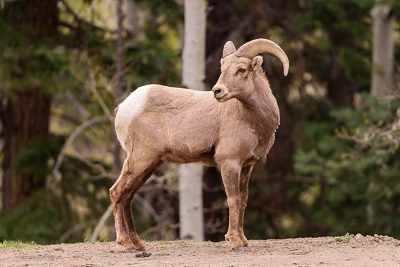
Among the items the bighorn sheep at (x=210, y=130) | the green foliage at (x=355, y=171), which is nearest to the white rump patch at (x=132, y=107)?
the bighorn sheep at (x=210, y=130)

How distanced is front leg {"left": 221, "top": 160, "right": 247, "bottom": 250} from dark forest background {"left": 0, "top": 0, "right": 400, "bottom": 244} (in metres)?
4.88

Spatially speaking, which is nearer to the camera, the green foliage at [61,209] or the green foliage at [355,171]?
the green foliage at [61,209]

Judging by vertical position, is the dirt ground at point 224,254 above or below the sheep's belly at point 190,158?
below

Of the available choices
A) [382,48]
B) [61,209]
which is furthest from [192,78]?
[382,48]

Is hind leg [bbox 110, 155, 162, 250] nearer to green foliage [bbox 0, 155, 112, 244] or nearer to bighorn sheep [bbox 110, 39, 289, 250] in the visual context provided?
bighorn sheep [bbox 110, 39, 289, 250]

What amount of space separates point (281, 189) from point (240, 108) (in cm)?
1326

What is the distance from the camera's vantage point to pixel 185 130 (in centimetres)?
935

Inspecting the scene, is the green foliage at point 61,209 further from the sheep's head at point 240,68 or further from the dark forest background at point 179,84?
the sheep's head at point 240,68

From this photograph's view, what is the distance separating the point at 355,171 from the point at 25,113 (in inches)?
311

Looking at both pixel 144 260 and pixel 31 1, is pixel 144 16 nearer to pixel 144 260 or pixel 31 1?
pixel 31 1

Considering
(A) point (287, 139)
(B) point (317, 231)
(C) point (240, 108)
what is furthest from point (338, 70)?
(C) point (240, 108)

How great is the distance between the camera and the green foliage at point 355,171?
18641 mm

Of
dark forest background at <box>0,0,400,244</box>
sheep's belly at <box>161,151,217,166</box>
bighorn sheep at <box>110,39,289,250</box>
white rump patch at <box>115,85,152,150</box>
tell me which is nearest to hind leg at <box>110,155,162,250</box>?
bighorn sheep at <box>110,39,289,250</box>

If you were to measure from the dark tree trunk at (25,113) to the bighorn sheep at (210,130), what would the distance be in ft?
28.9
